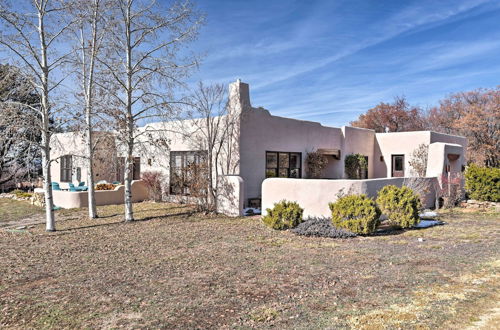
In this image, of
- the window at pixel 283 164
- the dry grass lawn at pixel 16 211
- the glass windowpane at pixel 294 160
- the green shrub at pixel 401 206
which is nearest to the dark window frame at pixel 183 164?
the window at pixel 283 164

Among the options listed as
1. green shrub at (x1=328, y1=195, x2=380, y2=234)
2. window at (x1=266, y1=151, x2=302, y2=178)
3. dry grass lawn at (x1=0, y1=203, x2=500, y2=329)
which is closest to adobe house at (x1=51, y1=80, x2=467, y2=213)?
window at (x1=266, y1=151, x2=302, y2=178)

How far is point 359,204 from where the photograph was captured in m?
9.62

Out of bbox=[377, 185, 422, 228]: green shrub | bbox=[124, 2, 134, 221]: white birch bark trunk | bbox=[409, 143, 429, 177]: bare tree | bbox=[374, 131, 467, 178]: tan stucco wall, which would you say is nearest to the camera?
bbox=[377, 185, 422, 228]: green shrub

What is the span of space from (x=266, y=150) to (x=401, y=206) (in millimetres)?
6642

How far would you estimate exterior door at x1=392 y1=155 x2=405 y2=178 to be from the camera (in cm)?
2133

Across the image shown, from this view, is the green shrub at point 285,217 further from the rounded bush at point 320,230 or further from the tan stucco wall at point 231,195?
the tan stucco wall at point 231,195

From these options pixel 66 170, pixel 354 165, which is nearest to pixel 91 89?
pixel 66 170

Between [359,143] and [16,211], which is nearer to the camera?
[16,211]

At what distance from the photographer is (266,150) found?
50.1ft

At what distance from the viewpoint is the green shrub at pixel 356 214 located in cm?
941

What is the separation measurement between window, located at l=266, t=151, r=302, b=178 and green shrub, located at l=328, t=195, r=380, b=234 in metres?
5.96

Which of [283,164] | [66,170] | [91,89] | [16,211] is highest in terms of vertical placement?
[91,89]

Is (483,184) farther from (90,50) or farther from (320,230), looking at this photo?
(90,50)

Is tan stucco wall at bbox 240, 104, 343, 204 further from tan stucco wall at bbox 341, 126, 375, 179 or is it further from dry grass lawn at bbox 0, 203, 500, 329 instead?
dry grass lawn at bbox 0, 203, 500, 329
